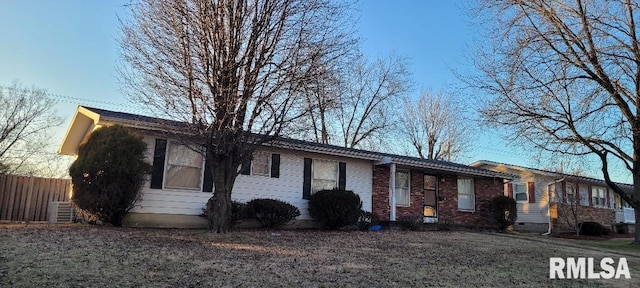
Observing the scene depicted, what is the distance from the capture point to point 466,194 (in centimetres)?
1889

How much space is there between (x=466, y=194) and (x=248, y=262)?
1403cm

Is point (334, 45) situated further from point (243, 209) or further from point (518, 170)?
point (518, 170)

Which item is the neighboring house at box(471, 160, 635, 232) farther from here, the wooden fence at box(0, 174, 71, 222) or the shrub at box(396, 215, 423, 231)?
the wooden fence at box(0, 174, 71, 222)

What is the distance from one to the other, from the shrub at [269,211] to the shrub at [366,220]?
2735 millimetres

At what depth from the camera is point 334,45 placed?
9.95 meters

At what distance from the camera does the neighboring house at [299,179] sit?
12023mm

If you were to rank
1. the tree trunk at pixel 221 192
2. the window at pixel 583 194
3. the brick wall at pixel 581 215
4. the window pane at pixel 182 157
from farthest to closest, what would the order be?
the window at pixel 583 194, the brick wall at pixel 581 215, the window pane at pixel 182 157, the tree trunk at pixel 221 192

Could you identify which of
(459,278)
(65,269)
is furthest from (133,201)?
(459,278)

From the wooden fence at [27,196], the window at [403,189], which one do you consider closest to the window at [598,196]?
the window at [403,189]

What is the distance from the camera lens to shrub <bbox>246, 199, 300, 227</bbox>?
12940 millimetres

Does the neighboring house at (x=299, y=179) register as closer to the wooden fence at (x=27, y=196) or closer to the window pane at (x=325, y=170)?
the window pane at (x=325, y=170)

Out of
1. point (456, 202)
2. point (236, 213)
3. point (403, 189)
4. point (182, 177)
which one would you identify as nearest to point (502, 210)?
point (456, 202)

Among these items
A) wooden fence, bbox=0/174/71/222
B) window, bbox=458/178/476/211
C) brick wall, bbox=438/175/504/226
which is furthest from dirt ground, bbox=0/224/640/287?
window, bbox=458/178/476/211

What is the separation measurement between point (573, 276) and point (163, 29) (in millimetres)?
9275
